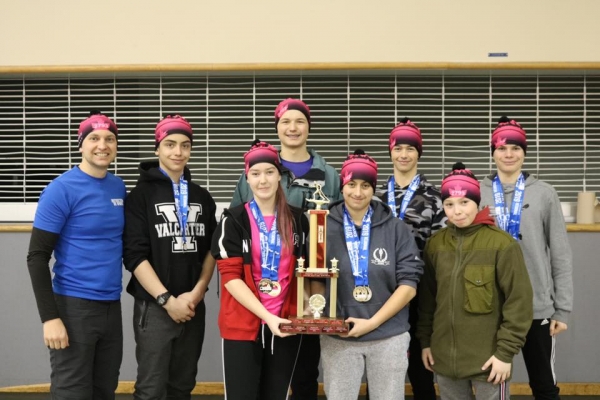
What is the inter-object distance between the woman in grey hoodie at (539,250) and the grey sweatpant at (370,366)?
721 mm

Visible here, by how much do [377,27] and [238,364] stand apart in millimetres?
2823

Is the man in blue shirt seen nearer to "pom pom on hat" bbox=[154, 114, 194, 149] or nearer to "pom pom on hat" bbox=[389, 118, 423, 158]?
"pom pom on hat" bbox=[154, 114, 194, 149]

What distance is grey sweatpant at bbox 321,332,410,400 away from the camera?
263 cm

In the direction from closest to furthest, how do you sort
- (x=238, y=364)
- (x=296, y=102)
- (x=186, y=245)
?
(x=238, y=364) → (x=186, y=245) → (x=296, y=102)

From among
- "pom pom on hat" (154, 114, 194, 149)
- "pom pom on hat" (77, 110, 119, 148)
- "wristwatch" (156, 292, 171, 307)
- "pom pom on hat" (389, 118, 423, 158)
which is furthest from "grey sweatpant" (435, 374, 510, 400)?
"pom pom on hat" (77, 110, 119, 148)

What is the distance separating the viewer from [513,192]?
3.04m

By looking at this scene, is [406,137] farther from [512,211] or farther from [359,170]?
[512,211]

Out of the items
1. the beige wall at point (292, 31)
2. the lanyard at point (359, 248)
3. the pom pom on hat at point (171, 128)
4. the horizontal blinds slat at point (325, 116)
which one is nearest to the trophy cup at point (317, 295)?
the lanyard at point (359, 248)

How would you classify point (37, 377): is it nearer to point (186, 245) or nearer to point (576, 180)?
point (186, 245)

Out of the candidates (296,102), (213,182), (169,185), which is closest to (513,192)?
(296,102)

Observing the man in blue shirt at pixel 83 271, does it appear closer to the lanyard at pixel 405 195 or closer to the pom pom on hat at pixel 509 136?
the lanyard at pixel 405 195

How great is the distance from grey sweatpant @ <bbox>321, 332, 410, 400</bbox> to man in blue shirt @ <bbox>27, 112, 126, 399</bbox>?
977mm

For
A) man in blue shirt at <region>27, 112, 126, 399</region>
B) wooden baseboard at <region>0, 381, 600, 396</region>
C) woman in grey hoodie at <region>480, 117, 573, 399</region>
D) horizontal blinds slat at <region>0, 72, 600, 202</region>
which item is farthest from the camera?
horizontal blinds slat at <region>0, 72, 600, 202</region>

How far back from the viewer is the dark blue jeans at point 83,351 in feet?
9.00
